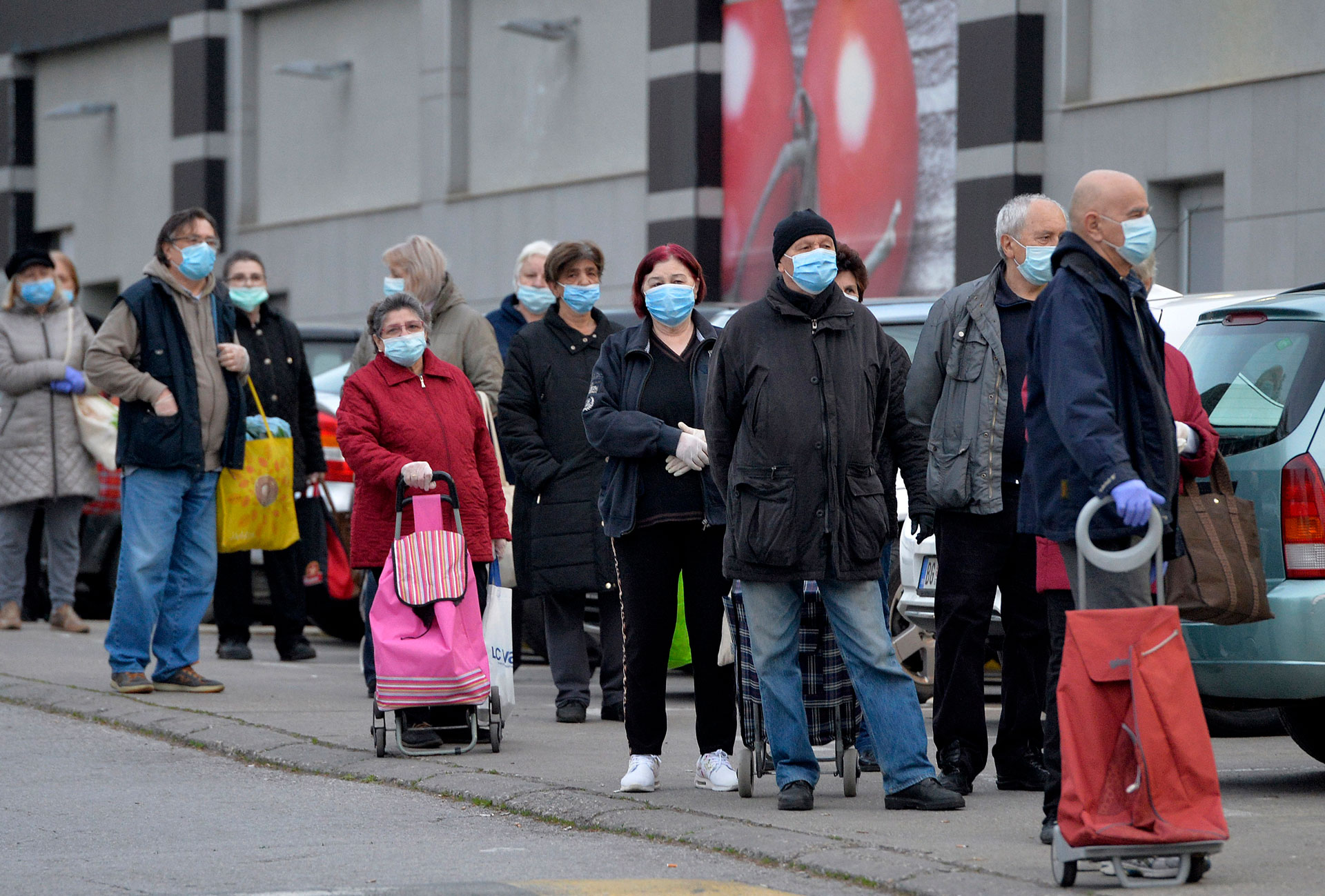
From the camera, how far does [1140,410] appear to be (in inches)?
216

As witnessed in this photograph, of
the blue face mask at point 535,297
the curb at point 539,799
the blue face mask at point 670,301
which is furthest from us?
the blue face mask at point 535,297

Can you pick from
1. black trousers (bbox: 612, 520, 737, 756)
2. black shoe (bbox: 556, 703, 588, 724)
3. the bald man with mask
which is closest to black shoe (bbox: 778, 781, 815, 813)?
black trousers (bbox: 612, 520, 737, 756)

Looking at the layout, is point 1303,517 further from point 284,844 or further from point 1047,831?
point 284,844

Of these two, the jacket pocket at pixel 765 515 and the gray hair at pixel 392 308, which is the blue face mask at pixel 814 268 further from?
the gray hair at pixel 392 308

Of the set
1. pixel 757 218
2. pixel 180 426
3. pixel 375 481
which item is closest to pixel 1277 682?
pixel 375 481

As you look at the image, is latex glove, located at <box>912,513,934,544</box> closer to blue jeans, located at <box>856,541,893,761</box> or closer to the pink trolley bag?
blue jeans, located at <box>856,541,893,761</box>

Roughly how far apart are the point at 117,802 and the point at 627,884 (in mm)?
2198

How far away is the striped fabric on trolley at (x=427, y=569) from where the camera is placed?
24.7 ft

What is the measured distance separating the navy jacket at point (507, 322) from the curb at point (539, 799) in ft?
8.08

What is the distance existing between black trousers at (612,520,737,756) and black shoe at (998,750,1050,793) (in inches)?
36.6

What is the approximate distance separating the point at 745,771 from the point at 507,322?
4021 millimetres

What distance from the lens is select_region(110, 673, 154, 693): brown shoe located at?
9.20 metres

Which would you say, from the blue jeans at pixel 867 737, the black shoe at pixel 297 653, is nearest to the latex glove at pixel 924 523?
the blue jeans at pixel 867 737

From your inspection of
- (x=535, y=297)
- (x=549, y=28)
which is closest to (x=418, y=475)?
(x=535, y=297)
